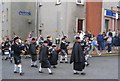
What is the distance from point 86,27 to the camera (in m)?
34.2

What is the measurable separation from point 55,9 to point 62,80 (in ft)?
71.2

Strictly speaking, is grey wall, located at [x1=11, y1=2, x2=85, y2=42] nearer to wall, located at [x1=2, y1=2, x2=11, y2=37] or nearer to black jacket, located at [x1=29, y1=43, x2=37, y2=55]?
wall, located at [x1=2, y1=2, x2=11, y2=37]

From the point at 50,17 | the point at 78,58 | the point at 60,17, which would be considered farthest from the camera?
the point at 50,17

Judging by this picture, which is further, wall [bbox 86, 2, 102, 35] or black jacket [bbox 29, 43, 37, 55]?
wall [bbox 86, 2, 102, 35]

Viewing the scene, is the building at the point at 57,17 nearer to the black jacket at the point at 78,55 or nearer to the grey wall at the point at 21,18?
the grey wall at the point at 21,18

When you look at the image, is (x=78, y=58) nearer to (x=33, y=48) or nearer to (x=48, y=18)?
(x=33, y=48)

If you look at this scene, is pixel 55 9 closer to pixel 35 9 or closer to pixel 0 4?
pixel 35 9

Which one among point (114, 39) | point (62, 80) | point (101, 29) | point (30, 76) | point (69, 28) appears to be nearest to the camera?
point (62, 80)

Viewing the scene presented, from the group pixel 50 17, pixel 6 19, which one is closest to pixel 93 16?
pixel 50 17

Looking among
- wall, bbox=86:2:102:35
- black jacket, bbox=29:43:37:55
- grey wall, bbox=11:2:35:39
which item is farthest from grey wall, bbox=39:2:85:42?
black jacket, bbox=29:43:37:55

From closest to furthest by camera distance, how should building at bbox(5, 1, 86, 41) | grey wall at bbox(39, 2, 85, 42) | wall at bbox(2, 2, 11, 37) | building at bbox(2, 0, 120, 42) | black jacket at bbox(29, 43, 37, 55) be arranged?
black jacket at bbox(29, 43, 37, 55) < grey wall at bbox(39, 2, 85, 42) < building at bbox(5, 1, 86, 41) < building at bbox(2, 0, 120, 42) < wall at bbox(2, 2, 11, 37)

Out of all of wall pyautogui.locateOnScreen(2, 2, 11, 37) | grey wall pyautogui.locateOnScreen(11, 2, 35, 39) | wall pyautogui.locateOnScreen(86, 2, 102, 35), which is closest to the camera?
wall pyautogui.locateOnScreen(86, 2, 102, 35)

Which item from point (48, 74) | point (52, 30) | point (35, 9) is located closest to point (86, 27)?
point (52, 30)

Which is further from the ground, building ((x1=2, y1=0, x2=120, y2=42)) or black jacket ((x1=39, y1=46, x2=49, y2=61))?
building ((x1=2, y1=0, x2=120, y2=42))
